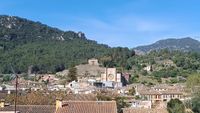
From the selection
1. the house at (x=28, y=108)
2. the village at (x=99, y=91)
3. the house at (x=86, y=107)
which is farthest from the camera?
the house at (x=28, y=108)

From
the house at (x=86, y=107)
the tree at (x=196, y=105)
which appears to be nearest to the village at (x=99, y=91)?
the house at (x=86, y=107)

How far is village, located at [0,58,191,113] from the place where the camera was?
113 ft

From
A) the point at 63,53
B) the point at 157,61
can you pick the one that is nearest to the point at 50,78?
the point at 157,61

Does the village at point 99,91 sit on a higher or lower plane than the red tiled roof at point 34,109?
higher

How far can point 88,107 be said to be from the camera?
33750 millimetres

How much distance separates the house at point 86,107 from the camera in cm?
3328

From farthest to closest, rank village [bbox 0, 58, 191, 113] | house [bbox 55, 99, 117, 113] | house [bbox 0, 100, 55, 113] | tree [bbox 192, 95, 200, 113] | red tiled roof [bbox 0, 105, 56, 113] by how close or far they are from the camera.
Result: 1. tree [bbox 192, 95, 200, 113]
2. red tiled roof [bbox 0, 105, 56, 113]
3. house [bbox 0, 100, 55, 113]
4. village [bbox 0, 58, 191, 113]
5. house [bbox 55, 99, 117, 113]

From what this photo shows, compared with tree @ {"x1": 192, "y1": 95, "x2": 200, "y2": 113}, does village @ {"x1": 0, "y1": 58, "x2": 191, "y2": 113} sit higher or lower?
higher

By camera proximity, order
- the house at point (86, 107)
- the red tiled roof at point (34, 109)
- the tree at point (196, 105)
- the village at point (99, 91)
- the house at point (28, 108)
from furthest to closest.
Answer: the tree at point (196, 105) → the red tiled roof at point (34, 109) → the house at point (28, 108) → the village at point (99, 91) → the house at point (86, 107)

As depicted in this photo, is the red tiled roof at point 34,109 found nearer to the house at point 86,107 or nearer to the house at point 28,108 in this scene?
the house at point 28,108

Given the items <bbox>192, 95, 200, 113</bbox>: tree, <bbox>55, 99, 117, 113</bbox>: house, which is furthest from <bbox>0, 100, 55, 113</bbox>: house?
<bbox>192, 95, 200, 113</bbox>: tree

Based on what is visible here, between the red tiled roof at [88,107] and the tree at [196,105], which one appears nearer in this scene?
the red tiled roof at [88,107]

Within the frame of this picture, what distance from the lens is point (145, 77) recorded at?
443 feet

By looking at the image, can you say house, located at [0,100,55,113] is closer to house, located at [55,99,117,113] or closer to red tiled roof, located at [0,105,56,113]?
red tiled roof, located at [0,105,56,113]
